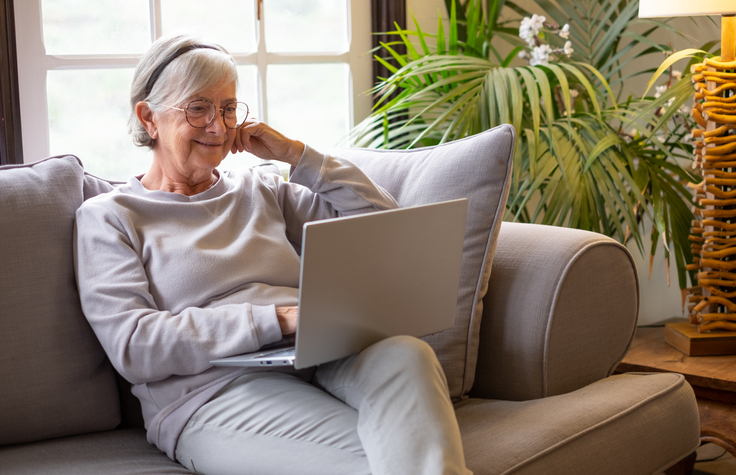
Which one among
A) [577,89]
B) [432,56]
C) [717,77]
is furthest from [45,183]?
[577,89]

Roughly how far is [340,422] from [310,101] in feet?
5.47

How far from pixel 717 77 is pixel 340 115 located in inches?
52.1

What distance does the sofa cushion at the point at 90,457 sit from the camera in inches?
46.3

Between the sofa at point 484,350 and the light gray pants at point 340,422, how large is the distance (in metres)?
0.11

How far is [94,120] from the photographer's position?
2148 millimetres

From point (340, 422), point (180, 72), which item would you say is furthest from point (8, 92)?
point (340, 422)

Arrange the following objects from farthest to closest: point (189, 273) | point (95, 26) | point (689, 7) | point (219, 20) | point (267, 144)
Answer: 1. point (219, 20)
2. point (95, 26)
3. point (689, 7)
4. point (267, 144)
5. point (189, 273)

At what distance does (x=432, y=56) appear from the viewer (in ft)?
7.15

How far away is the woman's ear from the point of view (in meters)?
1.51

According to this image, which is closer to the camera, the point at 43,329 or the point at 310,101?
the point at 43,329

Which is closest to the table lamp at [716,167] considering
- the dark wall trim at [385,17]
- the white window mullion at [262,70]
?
the dark wall trim at [385,17]

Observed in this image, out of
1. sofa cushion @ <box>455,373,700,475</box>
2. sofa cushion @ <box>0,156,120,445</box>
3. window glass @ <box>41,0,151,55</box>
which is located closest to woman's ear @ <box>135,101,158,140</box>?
sofa cushion @ <box>0,156,120,445</box>

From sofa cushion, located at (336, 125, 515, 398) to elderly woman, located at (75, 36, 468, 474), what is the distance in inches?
6.7

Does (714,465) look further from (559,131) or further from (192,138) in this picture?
(192,138)
